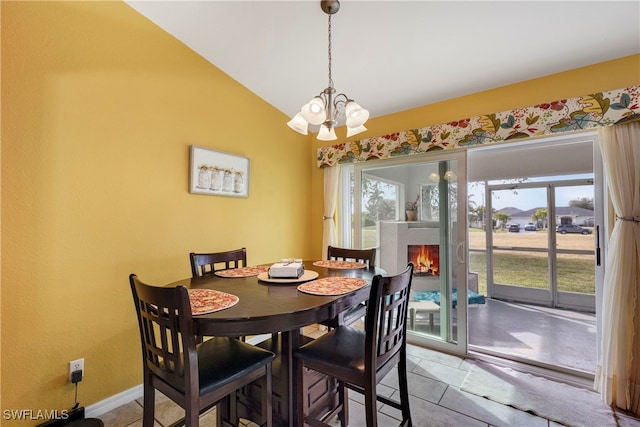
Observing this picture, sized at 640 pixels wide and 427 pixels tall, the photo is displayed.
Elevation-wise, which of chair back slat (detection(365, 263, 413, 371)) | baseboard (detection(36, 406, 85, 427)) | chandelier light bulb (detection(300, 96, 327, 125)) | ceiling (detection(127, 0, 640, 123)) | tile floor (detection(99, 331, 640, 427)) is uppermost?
ceiling (detection(127, 0, 640, 123))

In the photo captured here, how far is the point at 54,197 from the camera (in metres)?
1.63

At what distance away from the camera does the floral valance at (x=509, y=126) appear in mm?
1928

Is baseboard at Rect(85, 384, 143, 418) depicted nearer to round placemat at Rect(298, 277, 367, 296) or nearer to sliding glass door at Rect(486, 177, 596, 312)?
round placemat at Rect(298, 277, 367, 296)

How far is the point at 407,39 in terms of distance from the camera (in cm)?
201

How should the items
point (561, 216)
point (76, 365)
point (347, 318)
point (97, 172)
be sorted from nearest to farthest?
point (76, 365)
point (97, 172)
point (347, 318)
point (561, 216)

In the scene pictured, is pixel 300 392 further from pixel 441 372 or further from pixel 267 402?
pixel 441 372

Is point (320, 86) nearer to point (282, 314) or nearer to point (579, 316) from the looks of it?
point (282, 314)

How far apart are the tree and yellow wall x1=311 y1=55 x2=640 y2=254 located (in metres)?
2.21

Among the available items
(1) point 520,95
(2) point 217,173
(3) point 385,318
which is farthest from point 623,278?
(2) point 217,173

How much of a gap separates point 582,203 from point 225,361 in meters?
4.66

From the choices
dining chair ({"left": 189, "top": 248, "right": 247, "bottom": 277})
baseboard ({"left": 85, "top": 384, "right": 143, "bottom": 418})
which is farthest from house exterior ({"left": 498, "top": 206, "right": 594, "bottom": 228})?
baseboard ({"left": 85, "top": 384, "right": 143, "bottom": 418})

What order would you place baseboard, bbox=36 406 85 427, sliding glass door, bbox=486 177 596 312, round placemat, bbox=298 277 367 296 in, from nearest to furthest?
round placemat, bbox=298 277 367 296 < baseboard, bbox=36 406 85 427 < sliding glass door, bbox=486 177 596 312

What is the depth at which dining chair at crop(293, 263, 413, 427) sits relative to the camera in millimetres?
1286

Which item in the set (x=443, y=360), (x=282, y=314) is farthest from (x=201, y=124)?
(x=443, y=360)
